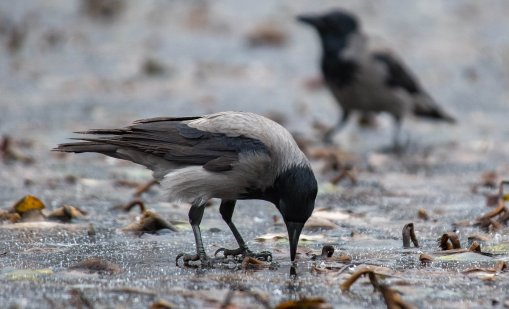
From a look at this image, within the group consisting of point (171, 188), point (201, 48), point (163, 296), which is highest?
point (201, 48)

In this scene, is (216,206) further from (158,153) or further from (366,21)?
(366,21)

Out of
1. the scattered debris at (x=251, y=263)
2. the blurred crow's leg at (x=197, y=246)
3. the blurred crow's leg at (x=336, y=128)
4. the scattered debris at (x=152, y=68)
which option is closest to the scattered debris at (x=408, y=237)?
the scattered debris at (x=251, y=263)

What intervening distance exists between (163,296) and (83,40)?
11.1m

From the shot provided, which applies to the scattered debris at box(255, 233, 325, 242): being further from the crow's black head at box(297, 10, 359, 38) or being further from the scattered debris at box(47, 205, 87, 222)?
the crow's black head at box(297, 10, 359, 38)

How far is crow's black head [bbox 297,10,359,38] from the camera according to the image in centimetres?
1204

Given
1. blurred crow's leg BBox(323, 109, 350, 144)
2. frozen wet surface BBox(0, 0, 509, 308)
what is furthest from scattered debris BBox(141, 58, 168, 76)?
blurred crow's leg BBox(323, 109, 350, 144)

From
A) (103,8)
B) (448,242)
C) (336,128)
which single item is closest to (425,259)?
(448,242)

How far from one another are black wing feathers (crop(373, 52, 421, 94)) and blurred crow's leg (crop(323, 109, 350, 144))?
1.88ft

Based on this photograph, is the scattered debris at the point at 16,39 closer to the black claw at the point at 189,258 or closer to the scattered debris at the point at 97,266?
the black claw at the point at 189,258

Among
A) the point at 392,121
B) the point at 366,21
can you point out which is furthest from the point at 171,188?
the point at 366,21

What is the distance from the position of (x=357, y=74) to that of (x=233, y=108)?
1574mm

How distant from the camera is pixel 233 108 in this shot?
12391mm

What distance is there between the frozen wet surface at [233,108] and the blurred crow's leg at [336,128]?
0.16 meters

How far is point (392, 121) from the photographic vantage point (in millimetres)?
13234
